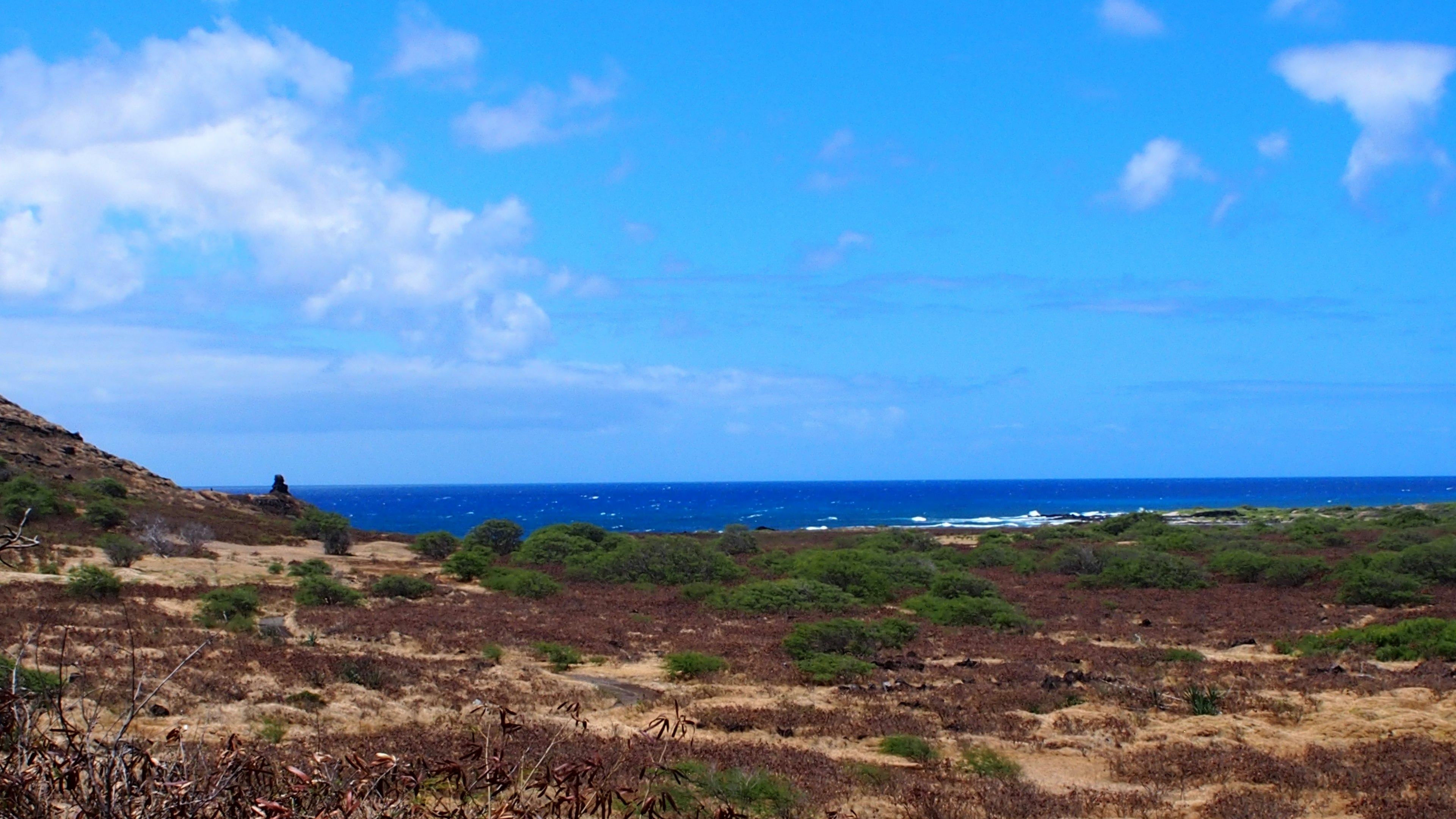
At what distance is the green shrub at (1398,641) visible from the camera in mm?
17094

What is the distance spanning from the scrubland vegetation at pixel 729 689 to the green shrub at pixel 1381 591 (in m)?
0.09

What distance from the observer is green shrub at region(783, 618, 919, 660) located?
1811 centimetres

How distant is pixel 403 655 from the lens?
17.2m

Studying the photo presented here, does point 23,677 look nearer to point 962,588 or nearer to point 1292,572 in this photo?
point 962,588

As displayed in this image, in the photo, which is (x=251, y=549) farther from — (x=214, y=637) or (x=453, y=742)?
(x=453, y=742)

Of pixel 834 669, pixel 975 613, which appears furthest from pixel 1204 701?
pixel 975 613

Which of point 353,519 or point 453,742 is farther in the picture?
point 353,519

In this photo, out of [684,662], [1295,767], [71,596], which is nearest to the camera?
[1295,767]

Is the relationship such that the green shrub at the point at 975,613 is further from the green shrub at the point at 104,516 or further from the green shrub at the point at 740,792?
the green shrub at the point at 104,516

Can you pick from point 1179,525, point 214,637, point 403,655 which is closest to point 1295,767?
point 403,655

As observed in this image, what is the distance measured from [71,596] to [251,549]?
20.6 meters

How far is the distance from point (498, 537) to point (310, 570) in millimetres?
14235

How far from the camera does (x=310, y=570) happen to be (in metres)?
31.0

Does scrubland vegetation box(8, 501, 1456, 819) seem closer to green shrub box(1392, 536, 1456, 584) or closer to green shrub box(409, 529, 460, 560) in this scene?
green shrub box(1392, 536, 1456, 584)
